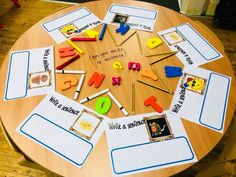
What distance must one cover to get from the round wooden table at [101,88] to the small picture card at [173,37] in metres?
0.06

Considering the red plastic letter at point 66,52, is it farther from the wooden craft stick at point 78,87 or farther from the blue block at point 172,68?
the blue block at point 172,68

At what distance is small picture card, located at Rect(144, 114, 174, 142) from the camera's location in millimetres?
944

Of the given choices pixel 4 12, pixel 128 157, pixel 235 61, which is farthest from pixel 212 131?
pixel 4 12

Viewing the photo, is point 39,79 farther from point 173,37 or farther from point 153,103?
point 173,37

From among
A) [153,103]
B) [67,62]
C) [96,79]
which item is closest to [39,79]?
[67,62]

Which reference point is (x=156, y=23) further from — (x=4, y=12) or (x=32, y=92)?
(x=4, y=12)

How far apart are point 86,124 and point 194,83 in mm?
502

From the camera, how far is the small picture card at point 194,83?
1.09 m

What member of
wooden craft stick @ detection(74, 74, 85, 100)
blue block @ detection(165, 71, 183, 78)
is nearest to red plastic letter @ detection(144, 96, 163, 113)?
blue block @ detection(165, 71, 183, 78)

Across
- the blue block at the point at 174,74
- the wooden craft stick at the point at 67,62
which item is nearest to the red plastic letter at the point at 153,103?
the blue block at the point at 174,74

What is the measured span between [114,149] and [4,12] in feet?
7.65

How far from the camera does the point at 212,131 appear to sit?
37.8 inches

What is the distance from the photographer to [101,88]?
3.58ft

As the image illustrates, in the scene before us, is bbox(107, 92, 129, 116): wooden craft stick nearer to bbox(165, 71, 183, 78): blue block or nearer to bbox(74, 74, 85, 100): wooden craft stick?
bbox(74, 74, 85, 100): wooden craft stick
